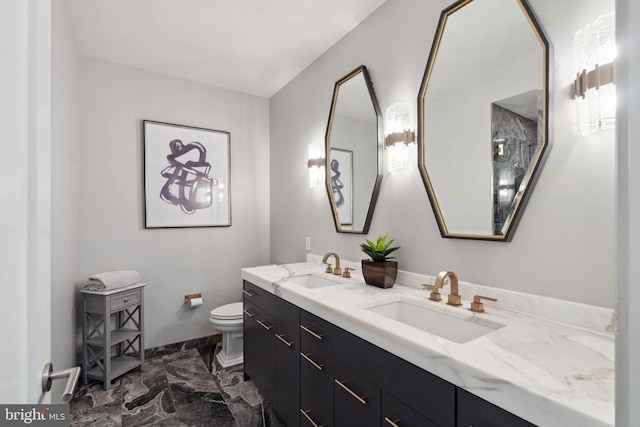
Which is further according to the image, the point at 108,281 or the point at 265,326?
the point at 108,281

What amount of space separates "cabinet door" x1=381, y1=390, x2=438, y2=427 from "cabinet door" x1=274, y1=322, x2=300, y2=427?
0.65m

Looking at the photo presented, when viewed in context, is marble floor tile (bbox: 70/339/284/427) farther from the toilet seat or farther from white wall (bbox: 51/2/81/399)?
the toilet seat

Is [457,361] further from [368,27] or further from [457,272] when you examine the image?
[368,27]

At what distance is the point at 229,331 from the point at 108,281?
1013 millimetres

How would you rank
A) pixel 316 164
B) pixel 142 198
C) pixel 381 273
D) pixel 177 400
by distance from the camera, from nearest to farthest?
pixel 381 273, pixel 177 400, pixel 316 164, pixel 142 198

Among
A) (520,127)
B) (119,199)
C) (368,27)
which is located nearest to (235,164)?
(119,199)

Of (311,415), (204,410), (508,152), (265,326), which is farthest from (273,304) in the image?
(508,152)

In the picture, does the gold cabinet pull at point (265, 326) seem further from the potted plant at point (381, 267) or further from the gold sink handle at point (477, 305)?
the gold sink handle at point (477, 305)

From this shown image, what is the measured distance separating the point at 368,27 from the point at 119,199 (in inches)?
96.7

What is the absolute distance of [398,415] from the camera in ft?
3.47

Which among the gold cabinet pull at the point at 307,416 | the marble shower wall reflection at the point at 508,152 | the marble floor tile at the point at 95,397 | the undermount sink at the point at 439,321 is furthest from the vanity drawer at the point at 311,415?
the marble floor tile at the point at 95,397

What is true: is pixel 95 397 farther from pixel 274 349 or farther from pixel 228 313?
pixel 274 349

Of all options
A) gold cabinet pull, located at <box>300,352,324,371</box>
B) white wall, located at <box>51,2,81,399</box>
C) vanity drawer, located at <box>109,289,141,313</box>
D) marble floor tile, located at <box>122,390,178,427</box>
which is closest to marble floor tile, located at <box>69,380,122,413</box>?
marble floor tile, located at <box>122,390,178,427</box>

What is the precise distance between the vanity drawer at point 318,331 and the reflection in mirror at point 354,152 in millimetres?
767
